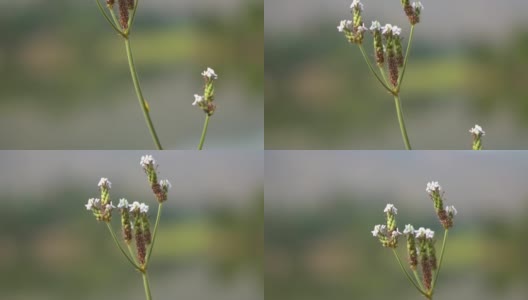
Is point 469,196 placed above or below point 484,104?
below

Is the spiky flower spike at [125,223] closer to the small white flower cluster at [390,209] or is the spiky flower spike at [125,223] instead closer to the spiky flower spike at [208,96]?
the spiky flower spike at [208,96]

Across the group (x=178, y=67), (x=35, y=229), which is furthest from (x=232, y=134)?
(x=35, y=229)

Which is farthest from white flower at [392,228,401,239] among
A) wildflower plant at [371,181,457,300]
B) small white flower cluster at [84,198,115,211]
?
small white flower cluster at [84,198,115,211]

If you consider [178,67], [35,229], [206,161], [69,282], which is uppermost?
[178,67]

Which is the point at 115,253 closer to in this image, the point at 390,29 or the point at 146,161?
the point at 146,161

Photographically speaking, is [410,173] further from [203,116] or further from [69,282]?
[69,282]
